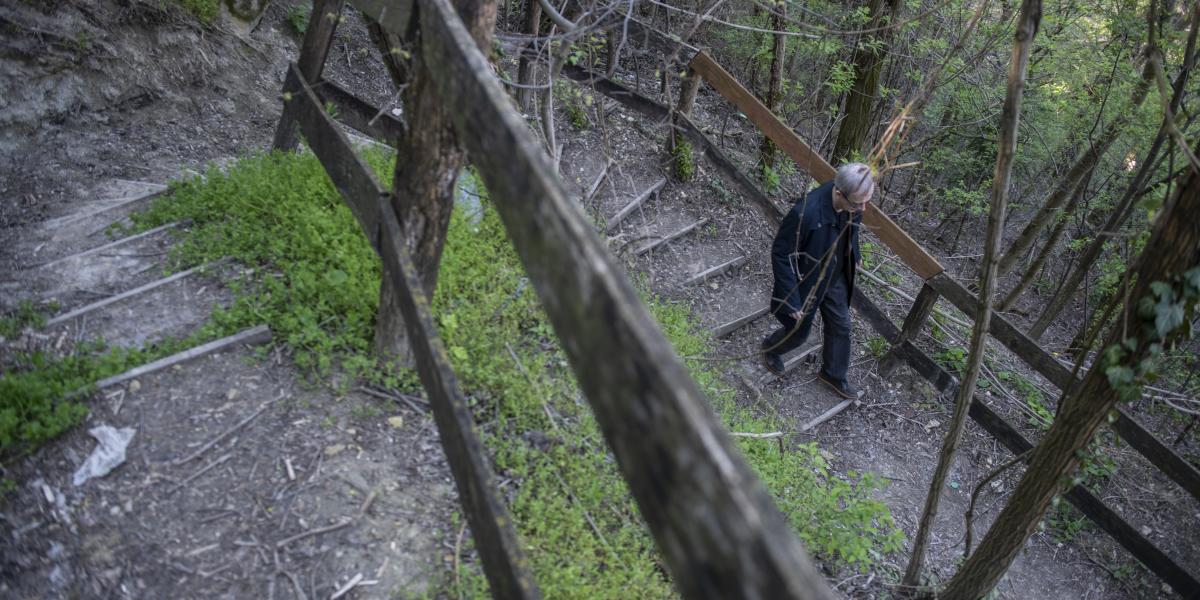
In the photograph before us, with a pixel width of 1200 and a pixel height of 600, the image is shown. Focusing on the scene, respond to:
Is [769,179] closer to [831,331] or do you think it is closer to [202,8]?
[831,331]

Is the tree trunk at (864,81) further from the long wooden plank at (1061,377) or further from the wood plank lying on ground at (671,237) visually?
the long wooden plank at (1061,377)

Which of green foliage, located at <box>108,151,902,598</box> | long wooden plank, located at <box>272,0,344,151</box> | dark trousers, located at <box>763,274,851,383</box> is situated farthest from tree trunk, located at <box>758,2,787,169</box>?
long wooden plank, located at <box>272,0,344,151</box>

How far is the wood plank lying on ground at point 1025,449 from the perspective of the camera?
17.1 ft

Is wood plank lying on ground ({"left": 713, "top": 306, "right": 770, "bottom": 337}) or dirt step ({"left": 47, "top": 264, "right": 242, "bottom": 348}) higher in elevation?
dirt step ({"left": 47, "top": 264, "right": 242, "bottom": 348})

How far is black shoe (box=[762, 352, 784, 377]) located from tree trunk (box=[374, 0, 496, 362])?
369 cm

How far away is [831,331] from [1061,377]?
1.70m

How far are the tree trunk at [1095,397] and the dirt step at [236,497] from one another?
9.37 feet

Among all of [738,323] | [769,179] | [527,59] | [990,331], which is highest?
[527,59]

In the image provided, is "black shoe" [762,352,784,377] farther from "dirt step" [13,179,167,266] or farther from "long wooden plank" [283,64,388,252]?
"dirt step" [13,179,167,266]

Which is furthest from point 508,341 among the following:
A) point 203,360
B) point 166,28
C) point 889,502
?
point 166,28

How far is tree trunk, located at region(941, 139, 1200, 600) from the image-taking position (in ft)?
9.24

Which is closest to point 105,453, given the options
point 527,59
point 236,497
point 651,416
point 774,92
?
point 236,497

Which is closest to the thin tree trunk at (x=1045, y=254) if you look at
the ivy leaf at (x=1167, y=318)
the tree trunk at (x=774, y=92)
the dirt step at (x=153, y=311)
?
the tree trunk at (x=774, y=92)

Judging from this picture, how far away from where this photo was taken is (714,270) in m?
6.67
